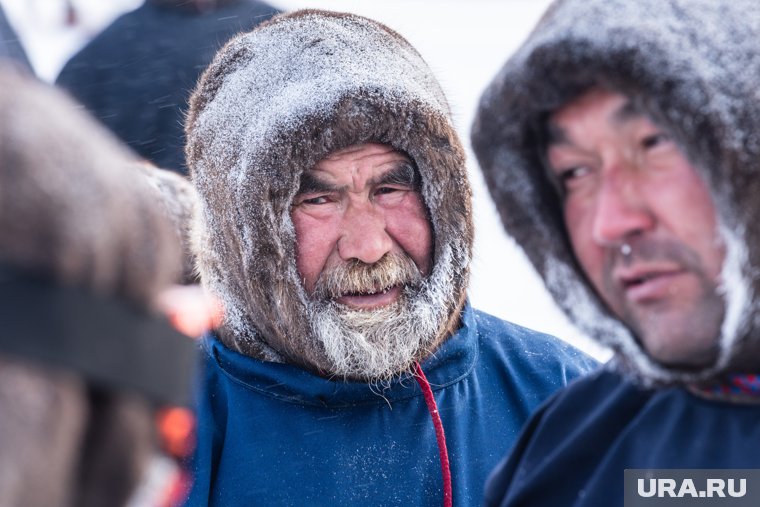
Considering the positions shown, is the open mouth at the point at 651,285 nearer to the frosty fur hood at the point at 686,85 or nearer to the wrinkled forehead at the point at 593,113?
the frosty fur hood at the point at 686,85

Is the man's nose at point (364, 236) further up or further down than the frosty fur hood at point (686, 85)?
further down

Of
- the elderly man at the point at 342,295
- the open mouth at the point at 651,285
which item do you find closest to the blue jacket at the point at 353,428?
the elderly man at the point at 342,295

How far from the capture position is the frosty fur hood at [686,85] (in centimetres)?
154

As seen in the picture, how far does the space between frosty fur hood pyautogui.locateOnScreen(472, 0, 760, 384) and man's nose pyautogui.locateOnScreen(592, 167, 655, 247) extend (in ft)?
0.42

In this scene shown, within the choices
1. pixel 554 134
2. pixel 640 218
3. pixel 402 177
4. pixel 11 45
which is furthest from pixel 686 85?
pixel 11 45

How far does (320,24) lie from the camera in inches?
120

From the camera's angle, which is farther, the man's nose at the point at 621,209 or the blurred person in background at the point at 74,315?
the man's nose at the point at 621,209

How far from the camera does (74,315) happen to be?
1.01 m

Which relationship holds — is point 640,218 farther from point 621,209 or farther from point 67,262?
point 67,262

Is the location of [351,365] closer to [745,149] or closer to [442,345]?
[442,345]

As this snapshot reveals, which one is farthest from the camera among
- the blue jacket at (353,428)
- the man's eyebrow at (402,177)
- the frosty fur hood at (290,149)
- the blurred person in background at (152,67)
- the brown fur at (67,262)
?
the blurred person in background at (152,67)

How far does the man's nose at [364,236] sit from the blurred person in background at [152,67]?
1406 mm

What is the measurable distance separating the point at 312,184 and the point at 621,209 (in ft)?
4.28

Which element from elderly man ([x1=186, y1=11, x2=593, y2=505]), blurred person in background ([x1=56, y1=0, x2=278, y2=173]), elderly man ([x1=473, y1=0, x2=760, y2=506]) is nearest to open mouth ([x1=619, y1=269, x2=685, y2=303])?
elderly man ([x1=473, y1=0, x2=760, y2=506])
